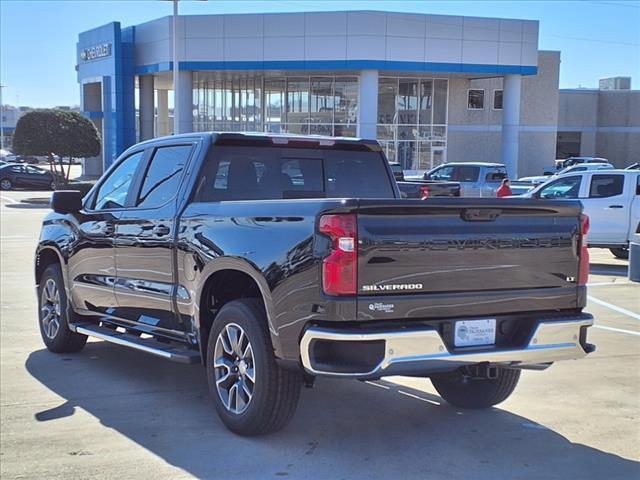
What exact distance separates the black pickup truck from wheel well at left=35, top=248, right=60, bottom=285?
1512 millimetres

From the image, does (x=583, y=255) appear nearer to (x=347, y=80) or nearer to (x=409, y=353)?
(x=409, y=353)

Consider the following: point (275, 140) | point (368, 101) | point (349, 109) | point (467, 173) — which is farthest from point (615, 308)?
point (349, 109)

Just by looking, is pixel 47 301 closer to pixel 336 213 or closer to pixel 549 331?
pixel 336 213

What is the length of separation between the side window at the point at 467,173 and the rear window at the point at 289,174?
65.9 feet

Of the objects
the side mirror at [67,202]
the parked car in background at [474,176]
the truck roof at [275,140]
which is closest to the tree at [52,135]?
the parked car in background at [474,176]

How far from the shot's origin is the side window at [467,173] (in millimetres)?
26094

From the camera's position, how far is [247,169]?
5.97m

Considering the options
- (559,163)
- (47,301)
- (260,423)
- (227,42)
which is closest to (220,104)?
(227,42)

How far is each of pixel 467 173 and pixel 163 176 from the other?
21.2m

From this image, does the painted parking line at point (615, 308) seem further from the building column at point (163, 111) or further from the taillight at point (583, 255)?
the building column at point (163, 111)

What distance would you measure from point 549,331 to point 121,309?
141 inches

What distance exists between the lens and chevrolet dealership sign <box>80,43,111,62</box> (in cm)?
4796

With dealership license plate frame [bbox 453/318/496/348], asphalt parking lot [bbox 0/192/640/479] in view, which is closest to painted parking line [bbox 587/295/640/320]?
asphalt parking lot [bbox 0/192/640/479]

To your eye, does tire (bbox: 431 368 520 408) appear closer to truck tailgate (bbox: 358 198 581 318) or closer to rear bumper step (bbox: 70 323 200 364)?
truck tailgate (bbox: 358 198 581 318)
